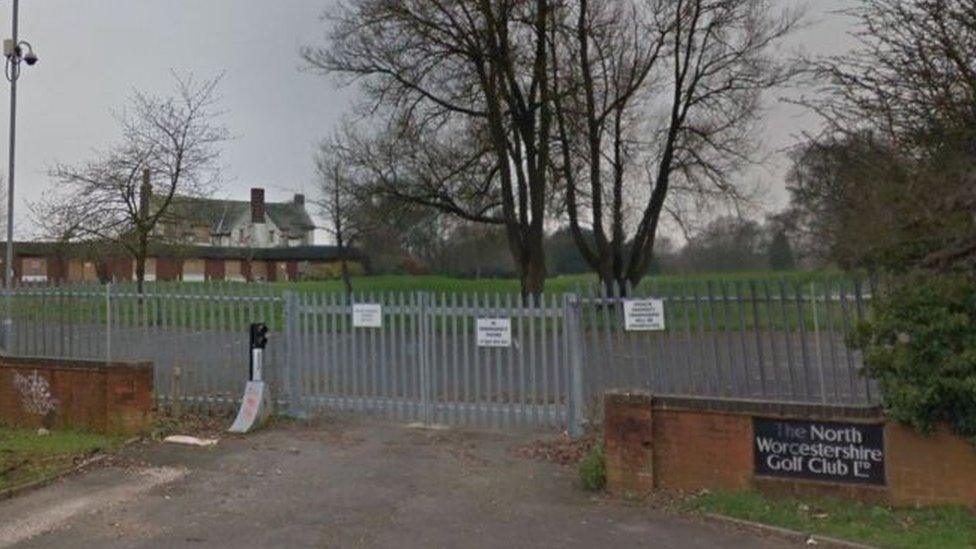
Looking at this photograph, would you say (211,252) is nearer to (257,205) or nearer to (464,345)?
(257,205)

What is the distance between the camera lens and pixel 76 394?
27.7 ft

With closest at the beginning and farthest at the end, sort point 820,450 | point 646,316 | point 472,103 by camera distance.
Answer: point 820,450 → point 646,316 → point 472,103

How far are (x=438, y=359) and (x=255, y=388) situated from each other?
2.25 m

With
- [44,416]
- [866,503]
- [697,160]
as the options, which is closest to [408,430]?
[44,416]

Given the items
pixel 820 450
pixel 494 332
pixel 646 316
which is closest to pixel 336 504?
pixel 494 332

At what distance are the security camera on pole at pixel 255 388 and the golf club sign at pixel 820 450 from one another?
5678 millimetres

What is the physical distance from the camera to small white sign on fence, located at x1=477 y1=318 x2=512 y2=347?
333 inches

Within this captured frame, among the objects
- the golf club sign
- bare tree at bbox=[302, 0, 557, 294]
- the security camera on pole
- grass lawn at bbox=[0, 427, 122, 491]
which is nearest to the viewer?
the golf club sign

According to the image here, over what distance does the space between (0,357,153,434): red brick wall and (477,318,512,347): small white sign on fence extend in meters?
3.81

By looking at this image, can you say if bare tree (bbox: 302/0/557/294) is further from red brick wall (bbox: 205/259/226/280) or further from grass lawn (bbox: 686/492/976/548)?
red brick wall (bbox: 205/259/226/280)

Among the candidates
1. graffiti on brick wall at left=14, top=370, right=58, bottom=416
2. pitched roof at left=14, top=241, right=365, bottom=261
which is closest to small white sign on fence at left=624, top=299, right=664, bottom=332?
graffiti on brick wall at left=14, top=370, right=58, bottom=416

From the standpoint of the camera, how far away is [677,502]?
575cm

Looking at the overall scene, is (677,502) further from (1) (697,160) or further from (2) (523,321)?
(1) (697,160)

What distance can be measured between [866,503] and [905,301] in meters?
1.55
